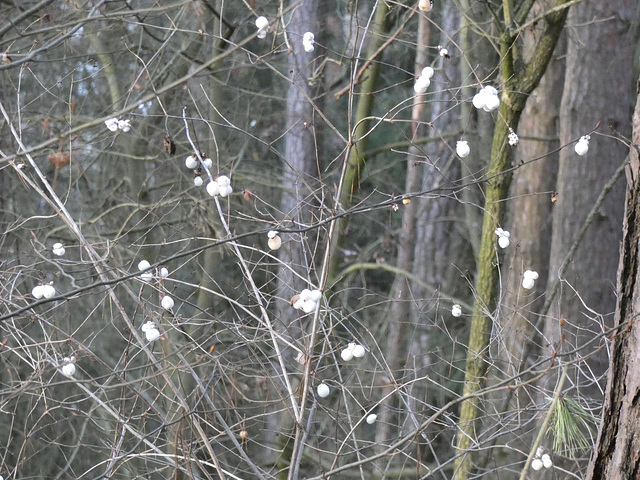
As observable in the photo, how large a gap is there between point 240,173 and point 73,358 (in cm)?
403

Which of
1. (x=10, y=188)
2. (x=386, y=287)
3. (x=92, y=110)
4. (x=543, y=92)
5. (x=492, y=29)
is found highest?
(x=492, y=29)

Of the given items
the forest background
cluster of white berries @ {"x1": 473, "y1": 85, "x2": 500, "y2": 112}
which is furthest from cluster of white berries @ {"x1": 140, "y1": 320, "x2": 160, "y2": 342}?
cluster of white berries @ {"x1": 473, "y1": 85, "x2": 500, "y2": 112}

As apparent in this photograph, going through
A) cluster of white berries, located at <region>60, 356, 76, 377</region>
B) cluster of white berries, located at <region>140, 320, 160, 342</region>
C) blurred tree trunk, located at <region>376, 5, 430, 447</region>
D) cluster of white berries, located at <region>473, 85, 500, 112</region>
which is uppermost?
cluster of white berries, located at <region>473, 85, 500, 112</region>

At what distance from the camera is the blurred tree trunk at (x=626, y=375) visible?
1.67 meters

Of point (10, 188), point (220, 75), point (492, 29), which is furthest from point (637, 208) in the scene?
point (10, 188)

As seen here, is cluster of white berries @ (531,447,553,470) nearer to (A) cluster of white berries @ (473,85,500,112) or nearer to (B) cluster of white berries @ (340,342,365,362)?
(B) cluster of white berries @ (340,342,365,362)

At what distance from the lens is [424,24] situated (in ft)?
21.8

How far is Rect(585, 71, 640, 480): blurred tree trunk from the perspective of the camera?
1.67 metres

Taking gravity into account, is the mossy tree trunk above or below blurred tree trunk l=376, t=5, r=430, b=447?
above

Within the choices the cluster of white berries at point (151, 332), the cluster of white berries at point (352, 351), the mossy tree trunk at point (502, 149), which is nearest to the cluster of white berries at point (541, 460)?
the mossy tree trunk at point (502, 149)

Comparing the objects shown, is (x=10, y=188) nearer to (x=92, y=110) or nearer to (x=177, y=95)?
(x=92, y=110)

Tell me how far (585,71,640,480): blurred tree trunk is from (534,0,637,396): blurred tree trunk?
348cm

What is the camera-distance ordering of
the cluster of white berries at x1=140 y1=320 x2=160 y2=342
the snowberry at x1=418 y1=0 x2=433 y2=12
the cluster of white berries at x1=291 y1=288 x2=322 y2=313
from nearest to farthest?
the cluster of white berries at x1=291 y1=288 x2=322 y2=313
the cluster of white berries at x1=140 y1=320 x2=160 y2=342
the snowberry at x1=418 y1=0 x2=433 y2=12

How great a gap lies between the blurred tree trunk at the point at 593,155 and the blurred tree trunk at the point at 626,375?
348 centimetres
